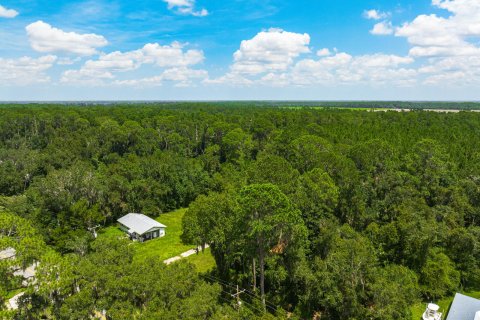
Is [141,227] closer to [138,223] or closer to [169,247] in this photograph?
[138,223]

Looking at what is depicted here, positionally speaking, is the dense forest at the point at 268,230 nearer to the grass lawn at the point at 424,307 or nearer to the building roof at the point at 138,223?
the grass lawn at the point at 424,307

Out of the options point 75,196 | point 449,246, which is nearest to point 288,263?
point 449,246

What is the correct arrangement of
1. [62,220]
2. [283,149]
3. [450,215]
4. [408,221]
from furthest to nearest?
[283,149]
[62,220]
[450,215]
[408,221]

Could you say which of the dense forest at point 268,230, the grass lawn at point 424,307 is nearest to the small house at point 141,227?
the dense forest at point 268,230

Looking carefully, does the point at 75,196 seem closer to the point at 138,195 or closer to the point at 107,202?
the point at 107,202

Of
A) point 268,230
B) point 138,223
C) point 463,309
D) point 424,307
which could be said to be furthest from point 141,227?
point 463,309

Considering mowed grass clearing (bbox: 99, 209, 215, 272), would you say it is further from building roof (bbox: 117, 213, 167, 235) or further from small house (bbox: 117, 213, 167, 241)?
building roof (bbox: 117, 213, 167, 235)
